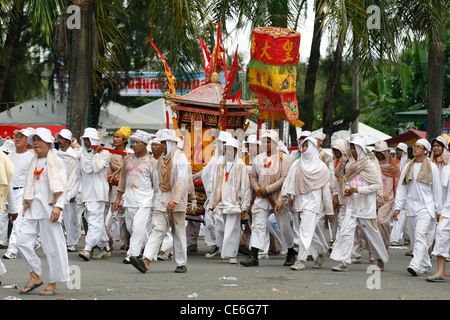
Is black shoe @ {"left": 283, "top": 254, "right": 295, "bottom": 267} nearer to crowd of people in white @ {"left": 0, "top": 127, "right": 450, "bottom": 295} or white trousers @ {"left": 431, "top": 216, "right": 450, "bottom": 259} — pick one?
crowd of people in white @ {"left": 0, "top": 127, "right": 450, "bottom": 295}

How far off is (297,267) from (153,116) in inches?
700

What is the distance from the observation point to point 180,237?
10773mm

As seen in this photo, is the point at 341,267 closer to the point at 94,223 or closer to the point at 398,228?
the point at 94,223

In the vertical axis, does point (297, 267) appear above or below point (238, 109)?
below

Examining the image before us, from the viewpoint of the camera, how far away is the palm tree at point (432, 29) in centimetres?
1662

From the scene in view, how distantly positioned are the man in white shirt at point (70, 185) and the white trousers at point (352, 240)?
4270mm

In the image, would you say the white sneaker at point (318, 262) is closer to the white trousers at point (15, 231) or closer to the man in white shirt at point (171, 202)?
the man in white shirt at point (171, 202)

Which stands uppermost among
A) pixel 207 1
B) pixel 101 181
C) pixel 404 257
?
pixel 207 1

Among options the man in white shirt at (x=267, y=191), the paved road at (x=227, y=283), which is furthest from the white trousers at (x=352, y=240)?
the man in white shirt at (x=267, y=191)

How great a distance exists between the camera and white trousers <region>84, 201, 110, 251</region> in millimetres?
12172

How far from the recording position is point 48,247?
8719 mm
